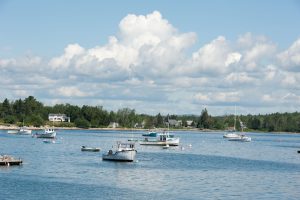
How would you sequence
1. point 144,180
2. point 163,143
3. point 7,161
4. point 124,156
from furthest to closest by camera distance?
point 163,143 < point 124,156 < point 7,161 < point 144,180

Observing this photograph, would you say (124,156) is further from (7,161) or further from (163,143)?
(163,143)

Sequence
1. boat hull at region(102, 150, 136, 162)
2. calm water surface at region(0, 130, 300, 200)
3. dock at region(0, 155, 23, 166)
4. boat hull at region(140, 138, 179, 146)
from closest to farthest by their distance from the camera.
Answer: calm water surface at region(0, 130, 300, 200) < dock at region(0, 155, 23, 166) < boat hull at region(102, 150, 136, 162) < boat hull at region(140, 138, 179, 146)

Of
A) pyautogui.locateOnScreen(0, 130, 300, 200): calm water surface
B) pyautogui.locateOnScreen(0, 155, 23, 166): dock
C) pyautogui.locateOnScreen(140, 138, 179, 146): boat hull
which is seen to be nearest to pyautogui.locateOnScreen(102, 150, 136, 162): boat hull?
pyautogui.locateOnScreen(0, 130, 300, 200): calm water surface

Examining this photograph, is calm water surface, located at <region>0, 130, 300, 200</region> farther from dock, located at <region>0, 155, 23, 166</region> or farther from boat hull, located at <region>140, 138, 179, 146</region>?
boat hull, located at <region>140, 138, 179, 146</region>

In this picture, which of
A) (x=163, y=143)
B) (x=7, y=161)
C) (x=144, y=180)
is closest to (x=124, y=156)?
(x=7, y=161)

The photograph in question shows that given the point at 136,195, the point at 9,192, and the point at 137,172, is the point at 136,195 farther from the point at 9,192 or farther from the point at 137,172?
the point at 137,172

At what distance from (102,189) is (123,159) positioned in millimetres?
35572

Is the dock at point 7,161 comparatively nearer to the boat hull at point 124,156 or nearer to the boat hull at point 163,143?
the boat hull at point 124,156

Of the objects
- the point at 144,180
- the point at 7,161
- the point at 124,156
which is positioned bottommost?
the point at 144,180

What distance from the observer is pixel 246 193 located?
6881 centimetres

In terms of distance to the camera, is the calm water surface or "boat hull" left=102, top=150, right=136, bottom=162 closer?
the calm water surface

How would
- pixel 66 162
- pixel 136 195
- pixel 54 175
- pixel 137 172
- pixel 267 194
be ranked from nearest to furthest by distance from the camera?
pixel 136 195, pixel 267 194, pixel 54 175, pixel 137 172, pixel 66 162

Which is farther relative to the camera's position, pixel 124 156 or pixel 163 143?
pixel 163 143

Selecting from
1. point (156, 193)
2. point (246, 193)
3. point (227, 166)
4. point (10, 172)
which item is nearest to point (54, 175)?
point (10, 172)
